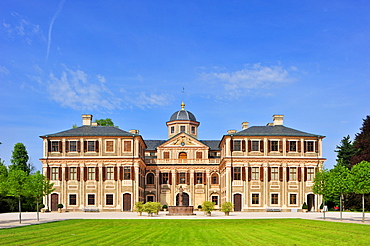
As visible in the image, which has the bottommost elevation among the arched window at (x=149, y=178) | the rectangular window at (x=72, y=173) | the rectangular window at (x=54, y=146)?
the arched window at (x=149, y=178)

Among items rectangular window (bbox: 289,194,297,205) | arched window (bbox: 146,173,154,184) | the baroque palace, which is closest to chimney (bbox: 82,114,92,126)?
the baroque palace

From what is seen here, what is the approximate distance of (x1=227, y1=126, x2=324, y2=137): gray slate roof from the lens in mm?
58344

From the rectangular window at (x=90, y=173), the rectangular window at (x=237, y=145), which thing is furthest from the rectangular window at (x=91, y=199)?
the rectangular window at (x=237, y=145)

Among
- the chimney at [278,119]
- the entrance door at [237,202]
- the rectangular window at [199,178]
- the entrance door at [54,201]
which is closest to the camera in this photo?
the entrance door at [54,201]

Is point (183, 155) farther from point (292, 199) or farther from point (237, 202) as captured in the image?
point (292, 199)

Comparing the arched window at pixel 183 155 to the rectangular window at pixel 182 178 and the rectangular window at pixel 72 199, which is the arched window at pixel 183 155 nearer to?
the rectangular window at pixel 182 178

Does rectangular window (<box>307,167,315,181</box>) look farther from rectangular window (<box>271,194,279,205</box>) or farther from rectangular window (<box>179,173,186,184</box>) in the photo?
rectangular window (<box>179,173,186,184</box>)

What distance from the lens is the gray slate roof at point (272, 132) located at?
58344 mm

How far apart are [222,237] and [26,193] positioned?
1733cm

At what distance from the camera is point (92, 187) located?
191ft

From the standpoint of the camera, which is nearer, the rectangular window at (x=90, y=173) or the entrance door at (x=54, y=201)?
the entrance door at (x=54, y=201)

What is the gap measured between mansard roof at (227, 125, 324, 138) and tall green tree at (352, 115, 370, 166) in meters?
5.22

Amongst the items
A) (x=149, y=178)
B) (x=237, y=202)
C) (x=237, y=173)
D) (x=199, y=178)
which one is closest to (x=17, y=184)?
(x=237, y=173)

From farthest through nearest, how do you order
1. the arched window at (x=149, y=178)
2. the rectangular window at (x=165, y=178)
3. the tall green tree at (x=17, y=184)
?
the arched window at (x=149, y=178) < the rectangular window at (x=165, y=178) < the tall green tree at (x=17, y=184)
